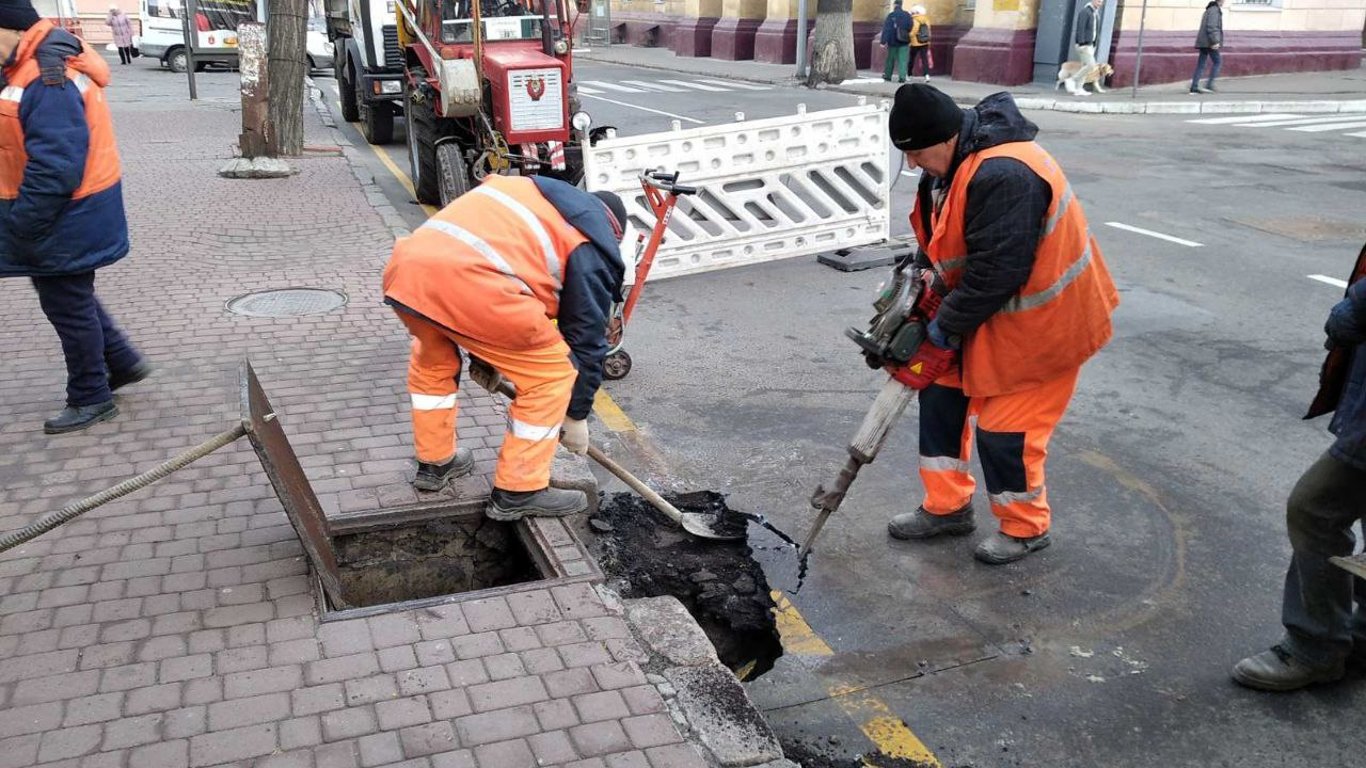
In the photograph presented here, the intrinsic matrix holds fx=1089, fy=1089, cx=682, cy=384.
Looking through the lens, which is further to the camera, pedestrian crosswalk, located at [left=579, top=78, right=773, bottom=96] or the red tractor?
pedestrian crosswalk, located at [left=579, top=78, right=773, bottom=96]

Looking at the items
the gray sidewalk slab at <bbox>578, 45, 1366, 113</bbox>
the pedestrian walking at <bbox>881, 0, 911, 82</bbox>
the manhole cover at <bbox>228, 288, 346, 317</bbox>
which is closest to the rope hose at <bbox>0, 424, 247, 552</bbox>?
the manhole cover at <bbox>228, 288, 346, 317</bbox>

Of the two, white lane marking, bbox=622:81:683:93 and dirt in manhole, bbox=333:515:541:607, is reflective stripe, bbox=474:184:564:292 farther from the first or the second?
white lane marking, bbox=622:81:683:93

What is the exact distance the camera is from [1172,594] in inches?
156

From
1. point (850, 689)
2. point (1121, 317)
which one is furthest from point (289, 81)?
point (850, 689)

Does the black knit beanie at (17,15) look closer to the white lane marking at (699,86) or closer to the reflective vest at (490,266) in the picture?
the reflective vest at (490,266)

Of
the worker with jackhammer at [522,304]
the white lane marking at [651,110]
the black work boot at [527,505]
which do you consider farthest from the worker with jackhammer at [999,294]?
the white lane marking at [651,110]

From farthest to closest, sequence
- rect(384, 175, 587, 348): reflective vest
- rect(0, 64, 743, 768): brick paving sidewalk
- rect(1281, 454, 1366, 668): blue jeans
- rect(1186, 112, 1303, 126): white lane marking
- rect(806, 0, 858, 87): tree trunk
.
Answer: rect(806, 0, 858, 87): tree trunk < rect(1186, 112, 1303, 126): white lane marking < rect(384, 175, 587, 348): reflective vest < rect(1281, 454, 1366, 668): blue jeans < rect(0, 64, 743, 768): brick paving sidewalk

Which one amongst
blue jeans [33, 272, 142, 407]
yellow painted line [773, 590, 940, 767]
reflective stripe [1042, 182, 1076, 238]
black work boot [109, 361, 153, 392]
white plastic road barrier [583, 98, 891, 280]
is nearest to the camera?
yellow painted line [773, 590, 940, 767]

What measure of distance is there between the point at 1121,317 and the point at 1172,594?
11.8 ft

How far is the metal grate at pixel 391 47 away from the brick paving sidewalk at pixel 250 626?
8.35 metres

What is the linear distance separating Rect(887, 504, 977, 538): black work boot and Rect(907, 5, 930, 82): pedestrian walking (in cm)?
1980

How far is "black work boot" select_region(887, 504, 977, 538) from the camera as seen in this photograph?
4.37 m

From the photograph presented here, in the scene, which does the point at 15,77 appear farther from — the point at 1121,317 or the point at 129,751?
the point at 1121,317

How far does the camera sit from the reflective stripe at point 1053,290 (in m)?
3.82
